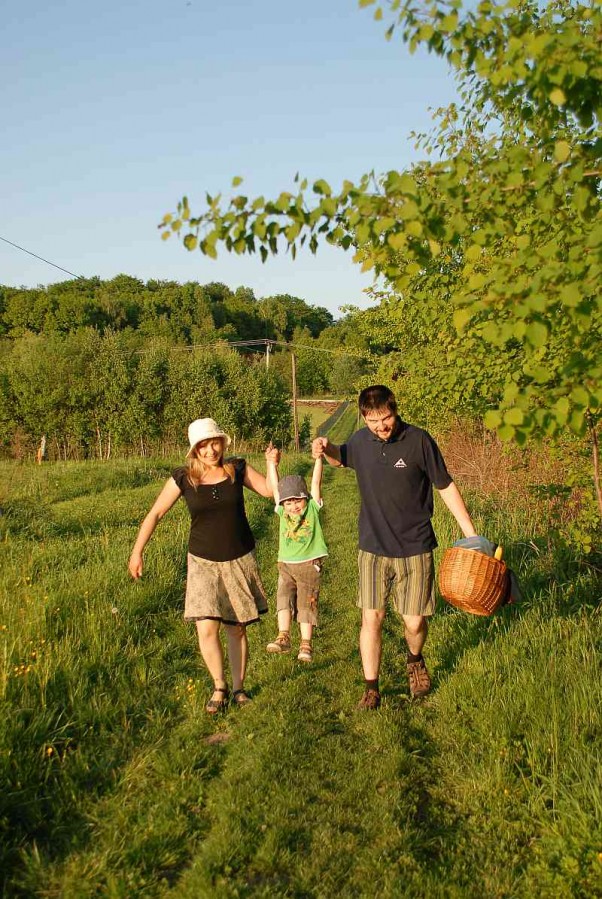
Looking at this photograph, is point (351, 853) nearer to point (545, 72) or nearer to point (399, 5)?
point (545, 72)

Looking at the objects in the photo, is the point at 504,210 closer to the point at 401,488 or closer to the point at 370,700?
the point at 401,488

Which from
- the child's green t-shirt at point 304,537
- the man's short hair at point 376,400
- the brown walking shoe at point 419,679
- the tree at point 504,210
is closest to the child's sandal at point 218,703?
the brown walking shoe at point 419,679

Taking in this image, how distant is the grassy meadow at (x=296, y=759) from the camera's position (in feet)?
9.85

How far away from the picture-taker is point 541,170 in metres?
2.60

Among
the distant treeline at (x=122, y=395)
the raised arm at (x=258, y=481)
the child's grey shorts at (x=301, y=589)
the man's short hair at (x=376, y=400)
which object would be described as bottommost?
the child's grey shorts at (x=301, y=589)

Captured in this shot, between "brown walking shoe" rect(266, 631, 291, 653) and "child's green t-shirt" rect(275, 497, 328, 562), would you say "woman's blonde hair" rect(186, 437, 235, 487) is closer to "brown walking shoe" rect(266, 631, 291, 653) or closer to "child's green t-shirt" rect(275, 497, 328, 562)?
"child's green t-shirt" rect(275, 497, 328, 562)

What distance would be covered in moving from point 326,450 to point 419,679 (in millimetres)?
1758

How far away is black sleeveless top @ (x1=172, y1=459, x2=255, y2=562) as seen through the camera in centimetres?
478

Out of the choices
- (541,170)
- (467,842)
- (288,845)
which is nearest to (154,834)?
(288,845)

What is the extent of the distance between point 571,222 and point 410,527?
2164 mm

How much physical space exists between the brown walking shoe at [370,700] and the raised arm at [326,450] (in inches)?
62.5

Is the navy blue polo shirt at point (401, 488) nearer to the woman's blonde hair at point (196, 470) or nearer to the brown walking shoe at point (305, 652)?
the woman's blonde hair at point (196, 470)

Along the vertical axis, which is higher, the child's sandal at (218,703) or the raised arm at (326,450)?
the raised arm at (326,450)

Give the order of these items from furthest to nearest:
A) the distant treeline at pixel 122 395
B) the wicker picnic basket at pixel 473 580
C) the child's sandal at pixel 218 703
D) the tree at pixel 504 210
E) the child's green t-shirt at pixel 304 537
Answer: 1. the distant treeline at pixel 122 395
2. the child's green t-shirt at pixel 304 537
3. the child's sandal at pixel 218 703
4. the wicker picnic basket at pixel 473 580
5. the tree at pixel 504 210
